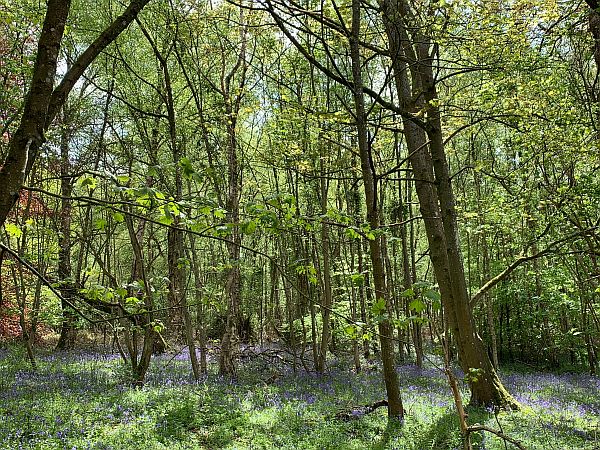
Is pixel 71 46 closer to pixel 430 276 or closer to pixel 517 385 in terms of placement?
pixel 517 385

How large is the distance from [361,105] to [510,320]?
61.6ft

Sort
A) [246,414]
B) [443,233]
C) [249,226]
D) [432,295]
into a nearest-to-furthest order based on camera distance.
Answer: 1. [432,295]
2. [249,226]
3. [443,233]
4. [246,414]

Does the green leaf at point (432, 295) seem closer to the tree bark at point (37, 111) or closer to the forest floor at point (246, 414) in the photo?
the tree bark at point (37, 111)

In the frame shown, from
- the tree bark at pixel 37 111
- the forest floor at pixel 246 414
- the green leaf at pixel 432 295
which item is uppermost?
the tree bark at pixel 37 111

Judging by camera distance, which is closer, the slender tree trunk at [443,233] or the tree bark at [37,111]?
the tree bark at [37,111]

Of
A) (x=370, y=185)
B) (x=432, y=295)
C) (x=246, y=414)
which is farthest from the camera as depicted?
(x=246, y=414)

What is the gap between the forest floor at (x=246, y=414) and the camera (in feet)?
21.1

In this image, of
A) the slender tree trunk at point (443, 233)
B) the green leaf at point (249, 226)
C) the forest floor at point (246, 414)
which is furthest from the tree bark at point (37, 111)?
the slender tree trunk at point (443, 233)

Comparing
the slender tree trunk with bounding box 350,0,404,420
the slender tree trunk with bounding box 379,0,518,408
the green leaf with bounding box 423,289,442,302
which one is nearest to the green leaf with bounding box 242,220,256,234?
the green leaf with bounding box 423,289,442,302

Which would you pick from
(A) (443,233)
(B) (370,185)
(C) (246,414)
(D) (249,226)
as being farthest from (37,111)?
(C) (246,414)

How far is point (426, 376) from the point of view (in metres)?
13.9

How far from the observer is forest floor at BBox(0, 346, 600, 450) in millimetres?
6430

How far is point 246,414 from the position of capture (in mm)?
7898

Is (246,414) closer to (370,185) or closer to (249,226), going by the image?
(370,185)
